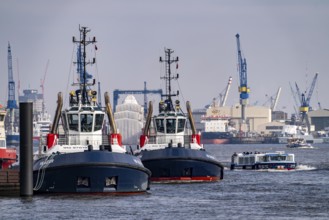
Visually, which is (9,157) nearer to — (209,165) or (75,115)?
(209,165)

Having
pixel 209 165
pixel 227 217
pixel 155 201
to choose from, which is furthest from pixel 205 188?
pixel 227 217

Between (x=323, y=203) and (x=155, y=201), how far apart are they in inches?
389

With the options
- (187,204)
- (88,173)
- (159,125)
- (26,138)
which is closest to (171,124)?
A: (159,125)

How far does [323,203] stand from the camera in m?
71.1

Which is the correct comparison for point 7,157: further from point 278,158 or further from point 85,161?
point 85,161

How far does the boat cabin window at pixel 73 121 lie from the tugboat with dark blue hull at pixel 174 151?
13.3 metres

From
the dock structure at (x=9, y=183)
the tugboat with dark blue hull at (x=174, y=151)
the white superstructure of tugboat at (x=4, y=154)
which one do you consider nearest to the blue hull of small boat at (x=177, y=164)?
the tugboat with dark blue hull at (x=174, y=151)

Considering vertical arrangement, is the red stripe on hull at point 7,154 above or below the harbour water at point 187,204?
above

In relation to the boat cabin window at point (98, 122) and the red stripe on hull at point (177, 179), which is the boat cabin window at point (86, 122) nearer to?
the boat cabin window at point (98, 122)

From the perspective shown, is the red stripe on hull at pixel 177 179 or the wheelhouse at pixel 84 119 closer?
the wheelhouse at pixel 84 119

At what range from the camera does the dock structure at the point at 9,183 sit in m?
73.6

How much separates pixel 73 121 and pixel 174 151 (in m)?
13.5

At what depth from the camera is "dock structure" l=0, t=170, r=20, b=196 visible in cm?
7362

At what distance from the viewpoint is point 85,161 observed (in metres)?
70.7
